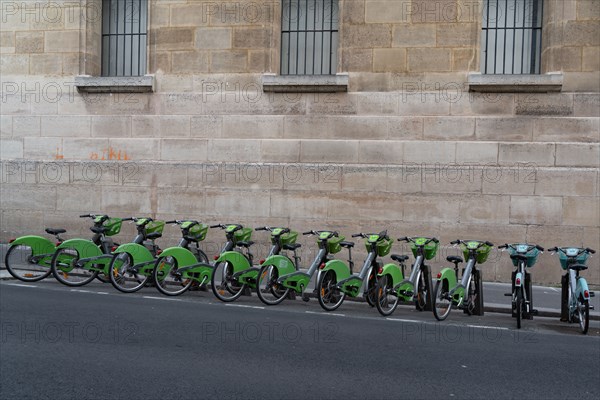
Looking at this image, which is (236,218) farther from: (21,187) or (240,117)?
(21,187)

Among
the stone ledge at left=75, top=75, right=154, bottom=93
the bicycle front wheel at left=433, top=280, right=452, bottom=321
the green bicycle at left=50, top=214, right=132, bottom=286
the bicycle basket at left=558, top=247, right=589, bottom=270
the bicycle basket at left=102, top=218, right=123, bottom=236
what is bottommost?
the bicycle front wheel at left=433, top=280, right=452, bottom=321

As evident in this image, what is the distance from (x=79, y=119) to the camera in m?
14.6

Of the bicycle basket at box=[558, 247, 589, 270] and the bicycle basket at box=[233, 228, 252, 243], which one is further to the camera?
the bicycle basket at box=[233, 228, 252, 243]

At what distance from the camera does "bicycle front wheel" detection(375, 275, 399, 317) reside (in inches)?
367

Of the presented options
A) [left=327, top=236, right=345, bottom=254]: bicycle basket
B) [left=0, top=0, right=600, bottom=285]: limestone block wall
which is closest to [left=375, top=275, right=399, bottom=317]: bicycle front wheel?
[left=327, top=236, right=345, bottom=254]: bicycle basket

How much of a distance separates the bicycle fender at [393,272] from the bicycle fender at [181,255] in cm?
299

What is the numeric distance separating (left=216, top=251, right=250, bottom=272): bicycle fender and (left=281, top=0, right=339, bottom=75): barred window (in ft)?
18.5

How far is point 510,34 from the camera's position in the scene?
1335cm

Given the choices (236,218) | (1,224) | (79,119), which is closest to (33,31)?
(79,119)

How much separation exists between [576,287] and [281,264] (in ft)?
13.4

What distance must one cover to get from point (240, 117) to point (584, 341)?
8.28m

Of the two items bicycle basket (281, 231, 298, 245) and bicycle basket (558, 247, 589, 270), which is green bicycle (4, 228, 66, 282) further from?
bicycle basket (558, 247, 589, 270)

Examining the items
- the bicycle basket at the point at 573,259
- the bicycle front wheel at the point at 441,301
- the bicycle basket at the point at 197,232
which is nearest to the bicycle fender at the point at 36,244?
the bicycle basket at the point at 197,232

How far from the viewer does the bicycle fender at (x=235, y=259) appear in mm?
9755
